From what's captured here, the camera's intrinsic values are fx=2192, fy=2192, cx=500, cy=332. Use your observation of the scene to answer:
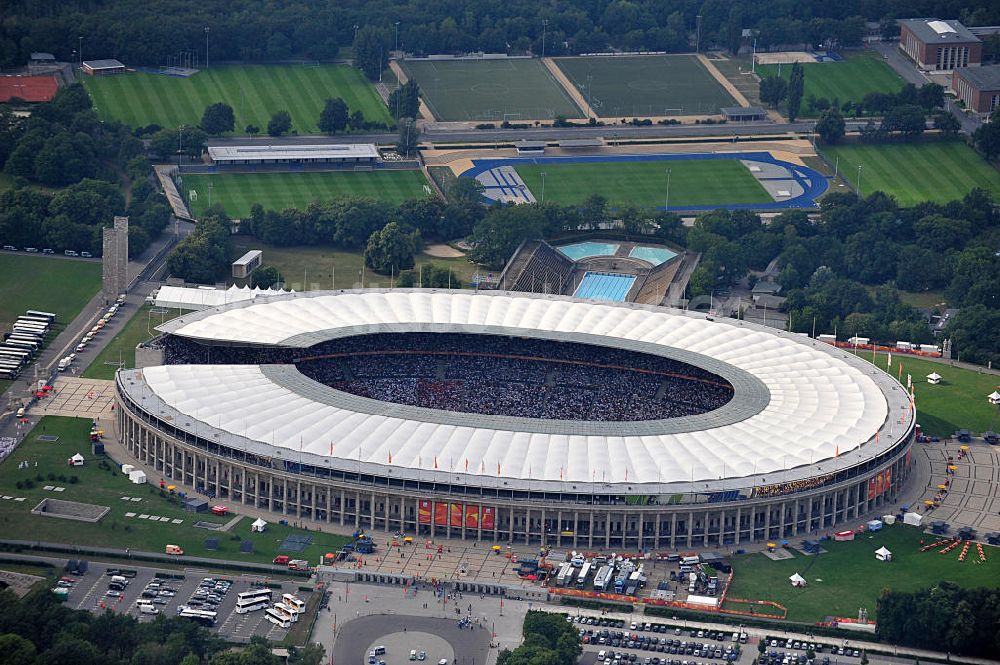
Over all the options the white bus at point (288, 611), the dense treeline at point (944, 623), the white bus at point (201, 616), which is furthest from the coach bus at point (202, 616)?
the dense treeline at point (944, 623)

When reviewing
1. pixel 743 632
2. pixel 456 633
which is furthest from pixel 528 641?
pixel 743 632

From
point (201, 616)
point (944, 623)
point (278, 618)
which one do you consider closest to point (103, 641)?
point (201, 616)

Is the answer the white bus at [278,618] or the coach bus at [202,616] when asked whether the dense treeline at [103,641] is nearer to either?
the coach bus at [202,616]

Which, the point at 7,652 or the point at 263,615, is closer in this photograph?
the point at 7,652

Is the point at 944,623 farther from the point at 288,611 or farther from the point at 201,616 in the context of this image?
the point at 201,616

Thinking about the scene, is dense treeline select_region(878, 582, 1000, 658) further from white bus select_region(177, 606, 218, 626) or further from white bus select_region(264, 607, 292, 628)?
white bus select_region(177, 606, 218, 626)

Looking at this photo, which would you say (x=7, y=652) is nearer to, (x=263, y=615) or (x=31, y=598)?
(x=31, y=598)
